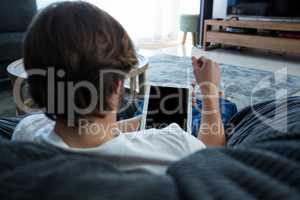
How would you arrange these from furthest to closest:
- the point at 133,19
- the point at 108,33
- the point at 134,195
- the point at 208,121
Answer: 1. the point at 133,19
2. the point at 208,121
3. the point at 108,33
4. the point at 134,195

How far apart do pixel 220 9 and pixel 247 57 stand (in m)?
1.02

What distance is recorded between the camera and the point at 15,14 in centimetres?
276

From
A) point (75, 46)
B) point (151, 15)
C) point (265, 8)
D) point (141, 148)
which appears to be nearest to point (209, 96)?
point (141, 148)

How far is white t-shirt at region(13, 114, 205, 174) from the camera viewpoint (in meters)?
0.48

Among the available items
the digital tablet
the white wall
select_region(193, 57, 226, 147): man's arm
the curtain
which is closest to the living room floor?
the curtain

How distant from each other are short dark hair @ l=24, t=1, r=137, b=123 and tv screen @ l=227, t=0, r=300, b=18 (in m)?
3.49

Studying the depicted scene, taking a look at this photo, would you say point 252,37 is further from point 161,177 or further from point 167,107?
point 161,177

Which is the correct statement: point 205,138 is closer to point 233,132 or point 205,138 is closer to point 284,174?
point 233,132

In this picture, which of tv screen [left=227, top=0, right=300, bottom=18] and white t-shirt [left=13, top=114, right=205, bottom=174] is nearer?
white t-shirt [left=13, top=114, right=205, bottom=174]

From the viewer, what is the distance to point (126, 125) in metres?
1.06

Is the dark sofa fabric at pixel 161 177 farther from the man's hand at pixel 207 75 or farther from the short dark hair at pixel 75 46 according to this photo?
the man's hand at pixel 207 75

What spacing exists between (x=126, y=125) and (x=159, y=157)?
0.57 meters

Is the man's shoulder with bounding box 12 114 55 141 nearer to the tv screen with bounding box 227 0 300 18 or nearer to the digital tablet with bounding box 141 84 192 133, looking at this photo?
the digital tablet with bounding box 141 84 192 133

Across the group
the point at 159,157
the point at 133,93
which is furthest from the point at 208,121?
the point at 133,93
